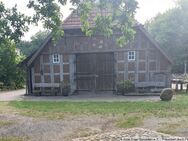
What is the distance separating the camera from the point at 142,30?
22.1 metres

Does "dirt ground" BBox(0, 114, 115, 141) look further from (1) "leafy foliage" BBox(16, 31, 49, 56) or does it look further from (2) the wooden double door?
(1) "leafy foliage" BBox(16, 31, 49, 56)

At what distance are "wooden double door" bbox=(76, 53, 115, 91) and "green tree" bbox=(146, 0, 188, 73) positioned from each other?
20.4 meters

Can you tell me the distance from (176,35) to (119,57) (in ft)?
78.9

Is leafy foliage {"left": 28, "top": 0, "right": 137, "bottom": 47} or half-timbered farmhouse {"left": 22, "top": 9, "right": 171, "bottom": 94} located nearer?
leafy foliage {"left": 28, "top": 0, "right": 137, "bottom": 47}

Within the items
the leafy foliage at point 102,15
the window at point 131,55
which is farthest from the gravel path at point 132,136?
the window at point 131,55

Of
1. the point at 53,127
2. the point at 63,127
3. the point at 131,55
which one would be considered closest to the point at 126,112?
the point at 63,127

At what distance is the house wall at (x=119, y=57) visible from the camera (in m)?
22.5

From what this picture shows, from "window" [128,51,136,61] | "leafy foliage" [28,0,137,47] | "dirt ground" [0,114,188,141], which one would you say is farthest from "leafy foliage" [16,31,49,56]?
"leafy foliage" [28,0,137,47]

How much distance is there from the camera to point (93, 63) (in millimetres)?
23422

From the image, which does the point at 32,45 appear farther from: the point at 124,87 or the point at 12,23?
the point at 12,23

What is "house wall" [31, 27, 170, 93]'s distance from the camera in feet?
74.0

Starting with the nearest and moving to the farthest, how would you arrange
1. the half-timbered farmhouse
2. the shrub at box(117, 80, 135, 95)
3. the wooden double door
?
the shrub at box(117, 80, 135, 95) → the half-timbered farmhouse → the wooden double door

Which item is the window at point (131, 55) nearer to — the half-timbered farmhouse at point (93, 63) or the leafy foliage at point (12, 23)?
the half-timbered farmhouse at point (93, 63)

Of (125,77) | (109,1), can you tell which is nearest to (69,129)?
(109,1)
